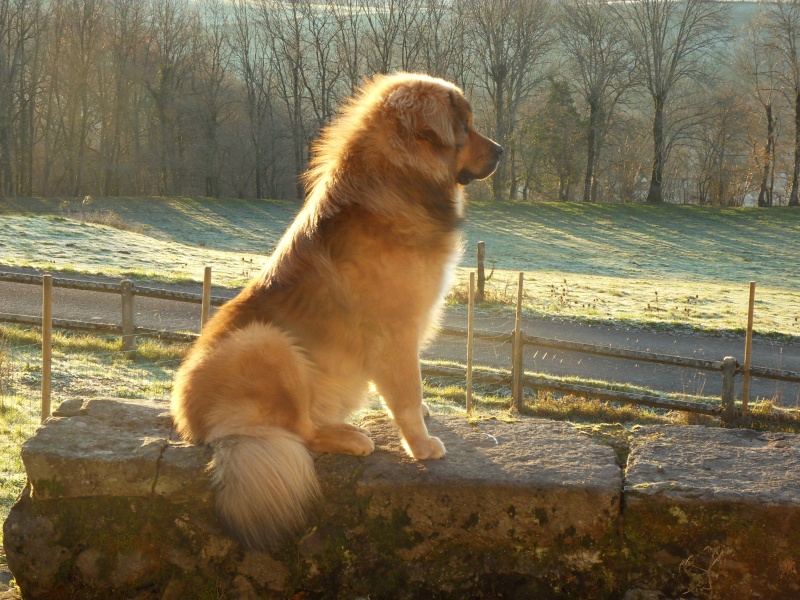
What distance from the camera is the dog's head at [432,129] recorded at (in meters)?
3.63

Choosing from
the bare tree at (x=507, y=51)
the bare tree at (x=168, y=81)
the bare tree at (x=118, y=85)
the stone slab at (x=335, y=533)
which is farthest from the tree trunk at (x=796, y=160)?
the stone slab at (x=335, y=533)

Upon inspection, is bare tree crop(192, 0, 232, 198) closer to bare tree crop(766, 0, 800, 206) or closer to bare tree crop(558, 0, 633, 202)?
bare tree crop(558, 0, 633, 202)

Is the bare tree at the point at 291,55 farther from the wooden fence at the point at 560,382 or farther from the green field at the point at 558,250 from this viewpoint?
the wooden fence at the point at 560,382

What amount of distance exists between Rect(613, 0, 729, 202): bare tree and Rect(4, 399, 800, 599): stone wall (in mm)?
47732

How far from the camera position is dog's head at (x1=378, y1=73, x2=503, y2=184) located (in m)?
3.63

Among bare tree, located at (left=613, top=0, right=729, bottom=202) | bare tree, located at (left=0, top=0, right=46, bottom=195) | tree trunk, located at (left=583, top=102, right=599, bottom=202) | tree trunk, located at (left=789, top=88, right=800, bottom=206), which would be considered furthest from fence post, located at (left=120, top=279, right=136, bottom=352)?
tree trunk, located at (left=789, top=88, right=800, bottom=206)

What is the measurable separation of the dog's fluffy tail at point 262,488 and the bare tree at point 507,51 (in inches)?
1801

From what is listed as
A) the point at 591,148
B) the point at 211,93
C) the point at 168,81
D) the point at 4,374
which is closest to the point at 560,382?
the point at 4,374

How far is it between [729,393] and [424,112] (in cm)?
792

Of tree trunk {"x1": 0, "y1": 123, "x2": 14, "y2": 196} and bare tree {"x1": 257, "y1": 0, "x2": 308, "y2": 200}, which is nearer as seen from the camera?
tree trunk {"x1": 0, "y1": 123, "x2": 14, "y2": 196}

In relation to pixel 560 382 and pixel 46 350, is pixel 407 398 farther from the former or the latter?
pixel 560 382

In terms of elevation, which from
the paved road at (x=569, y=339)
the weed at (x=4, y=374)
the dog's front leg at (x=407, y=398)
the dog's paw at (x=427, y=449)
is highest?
the dog's front leg at (x=407, y=398)

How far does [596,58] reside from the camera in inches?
1928

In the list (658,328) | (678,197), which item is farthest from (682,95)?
(658,328)
